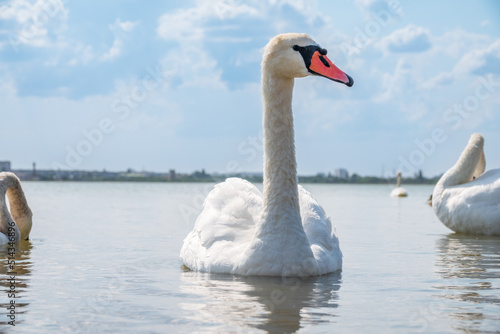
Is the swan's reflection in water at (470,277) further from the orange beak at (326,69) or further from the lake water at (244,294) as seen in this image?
the orange beak at (326,69)

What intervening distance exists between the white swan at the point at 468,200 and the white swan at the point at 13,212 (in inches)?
341

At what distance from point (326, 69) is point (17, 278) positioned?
428 centimetres

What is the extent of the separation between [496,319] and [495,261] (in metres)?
4.84

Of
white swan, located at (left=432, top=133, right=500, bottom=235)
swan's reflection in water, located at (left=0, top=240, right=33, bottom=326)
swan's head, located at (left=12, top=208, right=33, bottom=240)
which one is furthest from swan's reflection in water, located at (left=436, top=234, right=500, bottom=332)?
swan's head, located at (left=12, top=208, right=33, bottom=240)

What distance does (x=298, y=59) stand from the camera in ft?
29.6

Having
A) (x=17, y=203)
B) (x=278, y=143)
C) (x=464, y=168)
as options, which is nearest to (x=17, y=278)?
(x=278, y=143)

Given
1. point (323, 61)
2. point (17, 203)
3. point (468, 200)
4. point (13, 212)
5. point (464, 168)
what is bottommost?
point (13, 212)

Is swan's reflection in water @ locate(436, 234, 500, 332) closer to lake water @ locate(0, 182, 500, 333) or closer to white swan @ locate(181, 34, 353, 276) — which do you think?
lake water @ locate(0, 182, 500, 333)

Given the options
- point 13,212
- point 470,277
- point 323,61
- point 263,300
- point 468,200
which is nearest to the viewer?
point 263,300

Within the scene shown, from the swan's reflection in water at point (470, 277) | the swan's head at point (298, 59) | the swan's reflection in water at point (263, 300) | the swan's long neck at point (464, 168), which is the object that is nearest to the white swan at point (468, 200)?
the swan's long neck at point (464, 168)

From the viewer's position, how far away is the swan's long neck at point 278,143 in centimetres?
913

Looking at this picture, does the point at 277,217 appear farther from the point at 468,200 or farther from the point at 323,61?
the point at 468,200

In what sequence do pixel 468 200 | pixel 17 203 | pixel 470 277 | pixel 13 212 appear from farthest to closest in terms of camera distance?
pixel 468 200, pixel 13 212, pixel 17 203, pixel 470 277

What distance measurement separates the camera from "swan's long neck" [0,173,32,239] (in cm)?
1359
